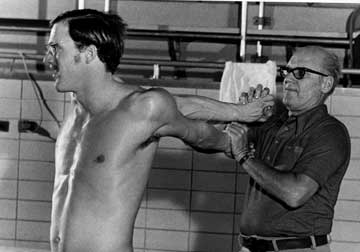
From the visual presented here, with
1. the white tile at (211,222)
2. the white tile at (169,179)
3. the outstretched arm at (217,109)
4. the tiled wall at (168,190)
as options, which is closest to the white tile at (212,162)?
the tiled wall at (168,190)

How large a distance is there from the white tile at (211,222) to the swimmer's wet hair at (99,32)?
307 centimetres

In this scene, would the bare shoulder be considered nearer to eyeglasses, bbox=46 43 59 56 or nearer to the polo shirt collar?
eyeglasses, bbox=46 43 59 56

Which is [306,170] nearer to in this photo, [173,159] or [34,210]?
[173,159]

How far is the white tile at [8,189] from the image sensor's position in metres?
6.15

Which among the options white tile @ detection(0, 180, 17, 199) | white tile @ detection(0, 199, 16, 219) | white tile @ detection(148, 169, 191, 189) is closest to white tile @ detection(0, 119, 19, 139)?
white tile @ detection(0, 180, 17, 199)

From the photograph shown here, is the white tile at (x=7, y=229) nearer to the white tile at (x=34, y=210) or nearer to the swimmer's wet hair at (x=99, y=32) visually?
the white tile at (x=34, y=210)

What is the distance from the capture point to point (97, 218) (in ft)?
9.12

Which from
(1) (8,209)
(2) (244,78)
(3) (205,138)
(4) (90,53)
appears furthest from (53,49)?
(1) (8,209)

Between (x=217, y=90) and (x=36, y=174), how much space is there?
1535 millimetres

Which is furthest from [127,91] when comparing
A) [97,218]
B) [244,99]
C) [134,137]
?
[244,99]

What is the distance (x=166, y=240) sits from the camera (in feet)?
19.5

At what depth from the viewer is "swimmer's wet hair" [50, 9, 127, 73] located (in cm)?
286

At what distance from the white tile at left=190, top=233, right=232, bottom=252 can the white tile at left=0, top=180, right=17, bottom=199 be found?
4.71ft

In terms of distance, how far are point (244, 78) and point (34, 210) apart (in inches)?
87.0
